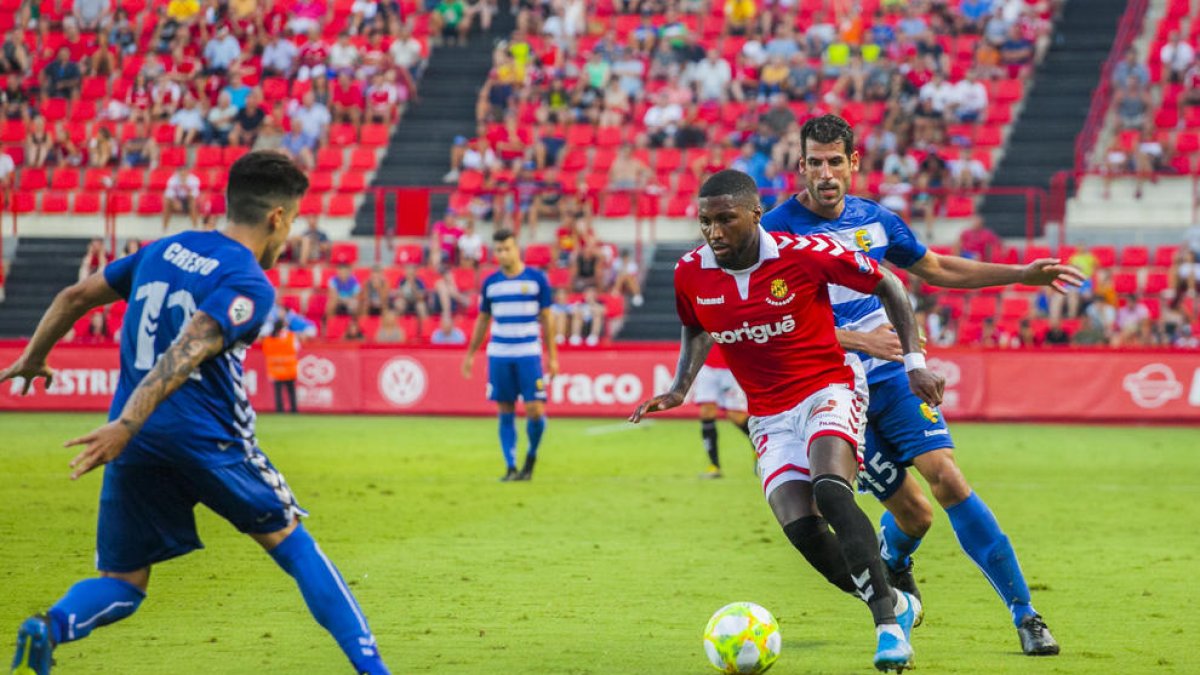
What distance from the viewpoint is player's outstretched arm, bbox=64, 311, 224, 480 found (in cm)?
540

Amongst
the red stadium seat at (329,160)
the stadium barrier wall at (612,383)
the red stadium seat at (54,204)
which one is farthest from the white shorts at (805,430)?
the red stadium seat at (54,204)

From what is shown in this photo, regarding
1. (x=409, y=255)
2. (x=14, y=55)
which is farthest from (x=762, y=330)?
(x=14, y=55)

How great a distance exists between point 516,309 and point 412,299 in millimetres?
11895

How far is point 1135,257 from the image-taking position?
88.2 ft

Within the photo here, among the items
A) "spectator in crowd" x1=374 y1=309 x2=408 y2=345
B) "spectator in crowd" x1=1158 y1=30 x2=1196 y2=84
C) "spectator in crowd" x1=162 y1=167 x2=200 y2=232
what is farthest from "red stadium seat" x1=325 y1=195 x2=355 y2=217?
"spectator in crowd" x1=1158 y1=30 x2=1196 y2=84

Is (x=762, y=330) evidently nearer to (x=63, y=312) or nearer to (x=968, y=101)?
(x=63, y=312)

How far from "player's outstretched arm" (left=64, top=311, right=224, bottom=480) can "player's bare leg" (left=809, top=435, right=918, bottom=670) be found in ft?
8.53

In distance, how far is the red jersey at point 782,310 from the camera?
23.0 feet

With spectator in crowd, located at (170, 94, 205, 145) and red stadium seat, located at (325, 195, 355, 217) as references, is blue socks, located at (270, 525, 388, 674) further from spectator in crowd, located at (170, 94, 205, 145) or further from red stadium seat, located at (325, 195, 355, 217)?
spectator in crowd, located at (170, 94, 205, 145)

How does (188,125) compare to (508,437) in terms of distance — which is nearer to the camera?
(508,437)

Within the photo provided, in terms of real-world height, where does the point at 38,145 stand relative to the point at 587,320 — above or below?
above

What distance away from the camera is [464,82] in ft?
111

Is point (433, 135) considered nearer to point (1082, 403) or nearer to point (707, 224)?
point (1082, 403)

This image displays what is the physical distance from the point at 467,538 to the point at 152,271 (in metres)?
5.81
